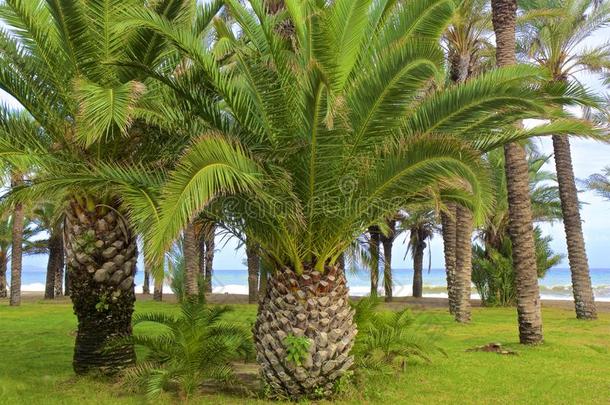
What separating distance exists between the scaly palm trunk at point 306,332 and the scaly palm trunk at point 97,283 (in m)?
2.64

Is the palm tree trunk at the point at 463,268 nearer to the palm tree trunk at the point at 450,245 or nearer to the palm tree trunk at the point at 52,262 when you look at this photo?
the palm tree trunk at the point at 450,245

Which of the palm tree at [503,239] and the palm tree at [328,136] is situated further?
the palm tree at [503,239]

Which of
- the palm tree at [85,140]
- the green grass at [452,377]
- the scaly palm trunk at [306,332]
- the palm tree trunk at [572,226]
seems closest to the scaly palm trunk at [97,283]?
the palm tree at [85,140]

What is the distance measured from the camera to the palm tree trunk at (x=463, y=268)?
634 inches

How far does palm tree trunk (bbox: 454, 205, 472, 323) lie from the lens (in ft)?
52.9

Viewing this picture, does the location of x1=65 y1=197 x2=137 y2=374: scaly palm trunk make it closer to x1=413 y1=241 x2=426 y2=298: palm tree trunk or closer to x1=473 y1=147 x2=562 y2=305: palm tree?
x1=473 y1=147 x2=562 y2=305: palm tree

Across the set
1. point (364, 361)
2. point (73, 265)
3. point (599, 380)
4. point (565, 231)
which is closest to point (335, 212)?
point (364, 361)

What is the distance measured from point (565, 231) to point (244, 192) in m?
15.0

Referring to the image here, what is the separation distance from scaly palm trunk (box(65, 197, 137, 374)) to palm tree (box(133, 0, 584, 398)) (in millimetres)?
2241

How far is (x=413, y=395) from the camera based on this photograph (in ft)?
25.0

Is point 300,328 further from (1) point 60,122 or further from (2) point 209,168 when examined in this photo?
(1) point 60,122

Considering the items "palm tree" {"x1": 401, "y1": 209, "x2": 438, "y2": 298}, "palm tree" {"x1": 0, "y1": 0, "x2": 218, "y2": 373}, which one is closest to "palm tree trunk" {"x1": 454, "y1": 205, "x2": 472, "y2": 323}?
"palm tree" {"x1": 0, "y1": 0, "x2": 218, "y2": 373}

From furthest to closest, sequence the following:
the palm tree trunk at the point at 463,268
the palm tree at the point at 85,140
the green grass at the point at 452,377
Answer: the palm tree trunk at the point at 463,268
the palm tree at the point at 85,140
the green grass at the point at 452,377

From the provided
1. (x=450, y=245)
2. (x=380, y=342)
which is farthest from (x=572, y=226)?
(x=380, y=342)
